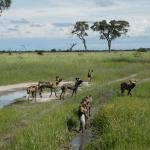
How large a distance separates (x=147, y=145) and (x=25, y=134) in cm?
596

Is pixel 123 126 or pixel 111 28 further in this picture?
pixel 111 28

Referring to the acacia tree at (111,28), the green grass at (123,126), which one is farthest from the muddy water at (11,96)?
the acacia tree at (111,28)

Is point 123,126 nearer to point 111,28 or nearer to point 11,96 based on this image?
point 11,96

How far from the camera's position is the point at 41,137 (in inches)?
864

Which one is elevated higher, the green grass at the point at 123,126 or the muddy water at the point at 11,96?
the green grass at the point at 123,126

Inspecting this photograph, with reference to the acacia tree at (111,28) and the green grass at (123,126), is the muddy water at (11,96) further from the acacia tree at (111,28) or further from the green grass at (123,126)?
the acacia tree at (111,28)

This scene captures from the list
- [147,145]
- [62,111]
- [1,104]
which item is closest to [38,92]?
[1,104]

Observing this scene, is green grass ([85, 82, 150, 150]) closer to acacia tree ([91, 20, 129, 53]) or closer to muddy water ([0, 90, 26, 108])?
muddy water ([0, 90, 26, 108])

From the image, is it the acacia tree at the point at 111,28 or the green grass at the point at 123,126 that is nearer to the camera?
the green grass at the point at 123,126

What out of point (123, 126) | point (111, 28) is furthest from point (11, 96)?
point (111, 28)

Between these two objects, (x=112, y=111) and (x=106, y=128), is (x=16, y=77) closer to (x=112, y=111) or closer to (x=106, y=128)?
(x=112, y=111)

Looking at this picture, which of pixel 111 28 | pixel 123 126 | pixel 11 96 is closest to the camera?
pixel 123 126

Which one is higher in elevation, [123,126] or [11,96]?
[123,126]

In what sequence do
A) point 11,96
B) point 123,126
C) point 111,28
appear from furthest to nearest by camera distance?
point 111,28, point 11,96, point 123,126
